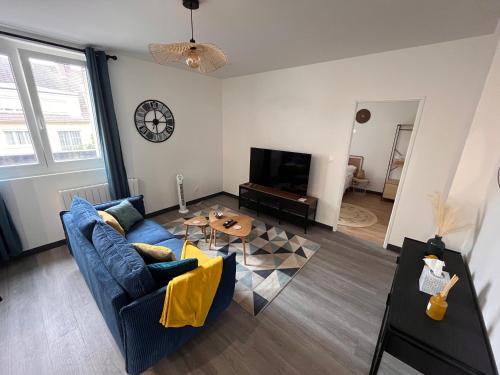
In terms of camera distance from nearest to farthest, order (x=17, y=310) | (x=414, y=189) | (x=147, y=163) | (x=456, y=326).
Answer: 1. (x=456, y=326)
2. (x=17, y=310)
3. (x=414, y=189)
4. (x=147, y=163)

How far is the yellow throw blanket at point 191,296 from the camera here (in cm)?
133

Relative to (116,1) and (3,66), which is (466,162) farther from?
(3,66)

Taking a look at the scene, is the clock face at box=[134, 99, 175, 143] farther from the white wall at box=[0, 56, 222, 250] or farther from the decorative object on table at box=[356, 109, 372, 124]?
the decorative object on table at box=[356, 109, 372, 124]

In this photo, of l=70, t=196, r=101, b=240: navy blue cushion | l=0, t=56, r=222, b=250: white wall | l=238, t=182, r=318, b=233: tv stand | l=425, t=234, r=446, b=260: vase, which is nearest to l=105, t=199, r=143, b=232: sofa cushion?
l=70, t=196, r=101, b=240: navy blue cushion

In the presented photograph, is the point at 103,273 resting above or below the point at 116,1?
below

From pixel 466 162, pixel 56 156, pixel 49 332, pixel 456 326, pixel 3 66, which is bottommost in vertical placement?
pixel 49 332

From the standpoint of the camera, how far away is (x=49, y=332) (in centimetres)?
174

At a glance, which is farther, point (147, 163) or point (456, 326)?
point (147, 163)

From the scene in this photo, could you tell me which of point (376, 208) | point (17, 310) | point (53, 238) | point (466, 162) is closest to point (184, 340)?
point (17, 310)

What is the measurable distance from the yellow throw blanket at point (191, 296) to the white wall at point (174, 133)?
9.10 feet

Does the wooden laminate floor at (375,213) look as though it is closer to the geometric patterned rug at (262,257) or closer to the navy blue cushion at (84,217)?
the geometric patterned rug at (262,257)

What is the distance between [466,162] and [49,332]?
4051mm

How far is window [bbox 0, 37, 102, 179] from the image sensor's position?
7.86ft

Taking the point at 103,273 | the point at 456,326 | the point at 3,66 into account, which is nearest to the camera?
the point at 456,326
